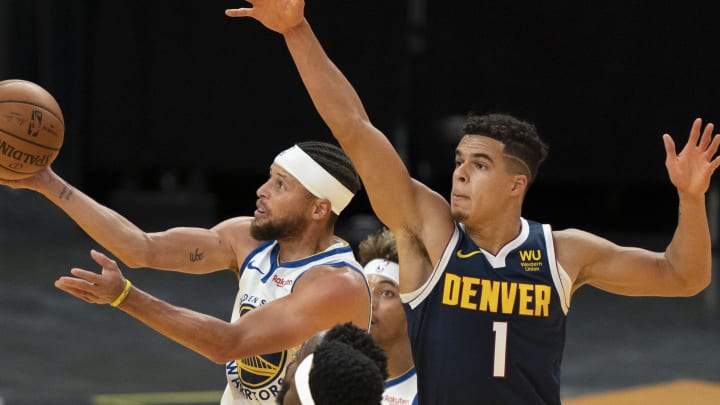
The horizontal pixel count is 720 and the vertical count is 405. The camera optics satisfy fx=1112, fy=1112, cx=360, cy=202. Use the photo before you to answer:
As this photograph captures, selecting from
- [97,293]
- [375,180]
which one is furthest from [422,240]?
[97,293]

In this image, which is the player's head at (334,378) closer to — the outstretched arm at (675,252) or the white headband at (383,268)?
the outstretched arm at (675,252)

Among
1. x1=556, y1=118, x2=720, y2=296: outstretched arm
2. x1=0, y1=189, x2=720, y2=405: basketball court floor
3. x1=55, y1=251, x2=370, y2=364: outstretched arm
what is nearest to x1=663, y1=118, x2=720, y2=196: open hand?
x1=556, y1=118, x2=720, y2=296: outstretched arm

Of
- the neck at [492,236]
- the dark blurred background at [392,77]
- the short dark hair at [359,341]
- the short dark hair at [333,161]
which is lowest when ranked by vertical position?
the short dark hair at [359,341]

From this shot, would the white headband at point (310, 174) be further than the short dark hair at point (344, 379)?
Yes

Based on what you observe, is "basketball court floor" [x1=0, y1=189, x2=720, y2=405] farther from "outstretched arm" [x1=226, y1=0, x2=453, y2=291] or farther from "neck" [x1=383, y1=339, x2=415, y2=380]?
"outstretched arm" [x1=226, y1=0, x2=453, y2=291]

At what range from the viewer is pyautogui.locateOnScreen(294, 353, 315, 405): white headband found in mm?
2701

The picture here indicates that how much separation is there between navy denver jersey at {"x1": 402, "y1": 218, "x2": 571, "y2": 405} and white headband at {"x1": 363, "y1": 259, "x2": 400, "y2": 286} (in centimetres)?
155

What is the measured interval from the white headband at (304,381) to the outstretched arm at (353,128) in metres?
1.30

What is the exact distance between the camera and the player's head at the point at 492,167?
13.7ft

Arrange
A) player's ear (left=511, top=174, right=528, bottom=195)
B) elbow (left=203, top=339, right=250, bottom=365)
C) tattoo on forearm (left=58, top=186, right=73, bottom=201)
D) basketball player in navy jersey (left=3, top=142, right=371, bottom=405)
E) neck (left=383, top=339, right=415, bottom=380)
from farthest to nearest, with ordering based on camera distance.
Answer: neck (left=383, top=339, right=415, bottom=380) → tattoo on forearm (left=58, top=186, right=73, bottom=201) → basketball player in navy jersey (left=3, top=142, right=371, bottom=405) → player's ear (left=511, top=174, right=528, bottom=195) → elbow (left=203, top=339, right=250, bottom=365)

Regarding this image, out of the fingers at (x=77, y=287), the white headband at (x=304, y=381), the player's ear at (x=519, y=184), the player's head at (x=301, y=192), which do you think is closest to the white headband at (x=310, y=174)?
the player's head at (x=301, y=192)

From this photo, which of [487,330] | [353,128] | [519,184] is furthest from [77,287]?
[519,184]

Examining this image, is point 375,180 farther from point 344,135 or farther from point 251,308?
point 251,308

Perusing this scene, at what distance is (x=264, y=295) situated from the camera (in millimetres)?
4680
